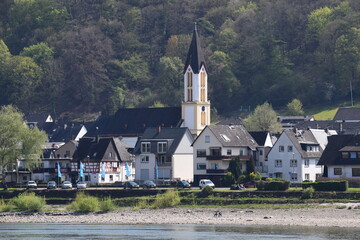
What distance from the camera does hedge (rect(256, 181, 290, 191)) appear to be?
94000 millimetres

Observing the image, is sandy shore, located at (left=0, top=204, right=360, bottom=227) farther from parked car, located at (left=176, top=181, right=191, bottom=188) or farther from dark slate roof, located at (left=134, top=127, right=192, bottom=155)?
dark slate roof, located at (left=134, top=127, right=192, bottom=155)

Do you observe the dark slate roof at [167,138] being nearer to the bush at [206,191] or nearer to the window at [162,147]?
the window at [162,147]

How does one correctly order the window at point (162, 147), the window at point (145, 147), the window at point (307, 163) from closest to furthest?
the window at point (307, 163) → the window at point (162, 147) → the window at point (145, 147)

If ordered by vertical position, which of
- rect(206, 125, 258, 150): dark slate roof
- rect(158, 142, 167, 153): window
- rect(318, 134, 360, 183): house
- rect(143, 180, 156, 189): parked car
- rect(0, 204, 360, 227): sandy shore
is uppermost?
rect(206, 125, 258, 150): dark slate roof

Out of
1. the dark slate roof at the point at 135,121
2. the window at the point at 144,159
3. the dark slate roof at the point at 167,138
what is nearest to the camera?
the dark slate roof at the point at 167,138

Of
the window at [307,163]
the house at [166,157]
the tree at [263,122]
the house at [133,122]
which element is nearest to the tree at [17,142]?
the house at [166,157]

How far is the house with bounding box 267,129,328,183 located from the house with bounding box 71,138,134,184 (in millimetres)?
16400

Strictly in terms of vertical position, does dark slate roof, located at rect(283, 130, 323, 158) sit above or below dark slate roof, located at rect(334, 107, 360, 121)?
below

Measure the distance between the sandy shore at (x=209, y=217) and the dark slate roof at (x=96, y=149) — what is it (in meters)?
27.1

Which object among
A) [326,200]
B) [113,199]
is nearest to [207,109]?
[113,199]

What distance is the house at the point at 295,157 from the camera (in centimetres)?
11131

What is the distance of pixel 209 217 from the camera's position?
3445 inches

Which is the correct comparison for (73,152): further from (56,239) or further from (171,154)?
(56,239)

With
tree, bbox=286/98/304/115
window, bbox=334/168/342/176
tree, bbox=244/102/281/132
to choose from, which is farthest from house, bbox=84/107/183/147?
window, bbox=334/168/342/176
